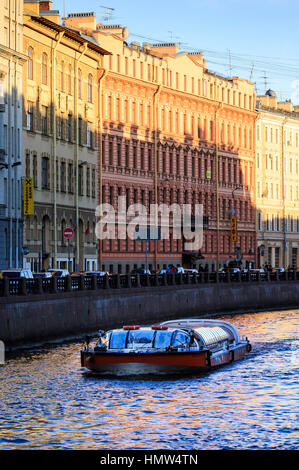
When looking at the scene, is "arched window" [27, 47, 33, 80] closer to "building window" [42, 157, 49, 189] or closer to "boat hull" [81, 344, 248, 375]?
"building window" [42, 157, 49, 189]

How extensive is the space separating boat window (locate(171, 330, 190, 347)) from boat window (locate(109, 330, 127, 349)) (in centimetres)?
130

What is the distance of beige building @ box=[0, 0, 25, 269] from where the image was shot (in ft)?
205

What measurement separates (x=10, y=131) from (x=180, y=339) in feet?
93.3

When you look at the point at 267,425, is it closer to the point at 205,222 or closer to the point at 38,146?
the point at 38,146

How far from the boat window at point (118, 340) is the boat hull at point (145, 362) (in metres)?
0.47

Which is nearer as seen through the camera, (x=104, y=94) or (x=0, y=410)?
(x=0, y=410)

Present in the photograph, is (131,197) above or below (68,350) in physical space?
above

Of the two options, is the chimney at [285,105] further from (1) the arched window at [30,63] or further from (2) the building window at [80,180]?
(1) the arched window at [30,63]

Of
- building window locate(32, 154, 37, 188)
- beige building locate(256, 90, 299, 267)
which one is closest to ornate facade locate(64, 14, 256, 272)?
beige building locate(256, 90, 299, 267)

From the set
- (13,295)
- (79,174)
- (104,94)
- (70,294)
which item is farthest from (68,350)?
(104,94)
